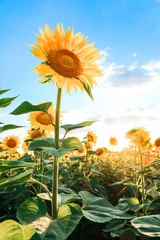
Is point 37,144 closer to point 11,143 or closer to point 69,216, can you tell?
point 69,216

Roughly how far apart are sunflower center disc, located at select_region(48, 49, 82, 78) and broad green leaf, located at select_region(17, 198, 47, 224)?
85 centimetres

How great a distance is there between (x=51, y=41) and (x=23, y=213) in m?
1.12

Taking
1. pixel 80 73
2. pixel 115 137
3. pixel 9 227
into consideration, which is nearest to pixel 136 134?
pixel 80 73

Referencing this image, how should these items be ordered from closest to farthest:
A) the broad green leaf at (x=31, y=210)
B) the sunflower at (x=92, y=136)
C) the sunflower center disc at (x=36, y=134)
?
the broad green leaf at (x=31, y=210)
the sunflower center disc at (x=36, y=134)
the sunflower at (x=92, y=136)

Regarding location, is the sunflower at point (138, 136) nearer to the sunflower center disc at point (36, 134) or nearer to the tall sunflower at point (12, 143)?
the sunflower center disc at point (36, 134)

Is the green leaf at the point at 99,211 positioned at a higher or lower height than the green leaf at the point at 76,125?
lower

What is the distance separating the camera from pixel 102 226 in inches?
110

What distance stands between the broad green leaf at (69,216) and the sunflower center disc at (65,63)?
2.87 feet

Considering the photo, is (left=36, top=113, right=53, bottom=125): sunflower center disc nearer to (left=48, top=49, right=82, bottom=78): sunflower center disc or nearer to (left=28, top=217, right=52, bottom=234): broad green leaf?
(left=48, top=49, right=82, bottom=78): sunflower center disc

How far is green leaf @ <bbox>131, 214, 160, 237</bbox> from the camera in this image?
1.21 m

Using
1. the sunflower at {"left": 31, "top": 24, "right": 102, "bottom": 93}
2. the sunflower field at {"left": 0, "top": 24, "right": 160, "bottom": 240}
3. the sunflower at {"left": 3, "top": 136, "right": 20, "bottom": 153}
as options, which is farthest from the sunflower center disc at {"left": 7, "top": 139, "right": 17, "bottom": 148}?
the sunflower at {"left": 31, "top": 24, "right": 102, "bottom": 93}

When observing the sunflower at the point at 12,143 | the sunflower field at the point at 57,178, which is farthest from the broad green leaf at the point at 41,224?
the sunflower at the point at 12,143

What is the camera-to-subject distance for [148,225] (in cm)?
125

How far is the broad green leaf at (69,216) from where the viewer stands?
1.34 m
